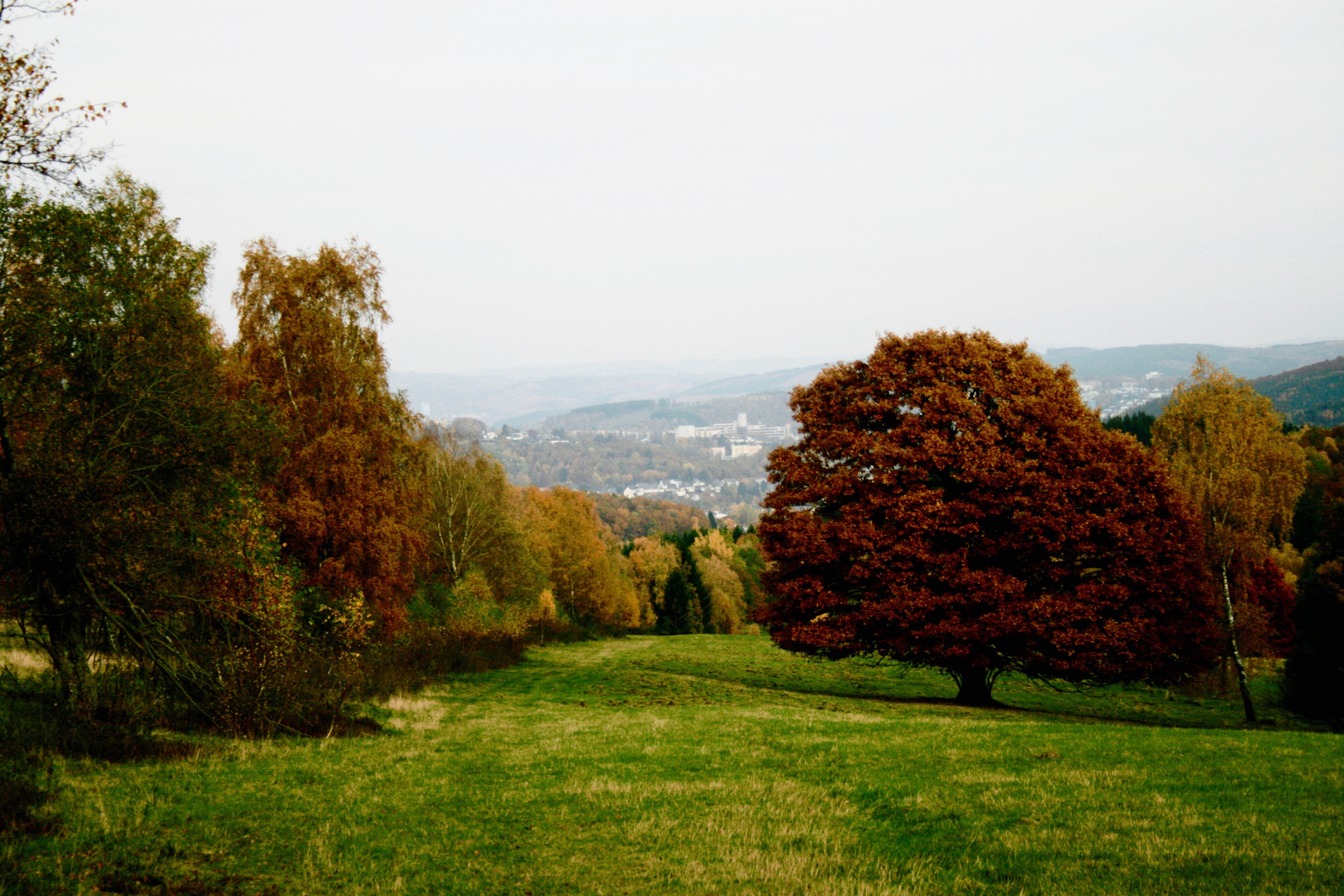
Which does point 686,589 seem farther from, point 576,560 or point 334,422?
point 334,422

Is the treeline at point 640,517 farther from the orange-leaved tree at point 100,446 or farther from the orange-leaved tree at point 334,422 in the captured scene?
the orange-leaved tree at point 100,446

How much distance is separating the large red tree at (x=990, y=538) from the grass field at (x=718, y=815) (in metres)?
5.72

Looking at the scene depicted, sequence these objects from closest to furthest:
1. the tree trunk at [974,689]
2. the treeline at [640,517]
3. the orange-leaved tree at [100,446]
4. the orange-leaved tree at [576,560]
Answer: the orange-leaved tree at [100,446]
the tree trunk at [974,689]
the orange-leaved tree at [576,560]
the treeline at [640,517]

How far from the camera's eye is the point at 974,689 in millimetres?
26531

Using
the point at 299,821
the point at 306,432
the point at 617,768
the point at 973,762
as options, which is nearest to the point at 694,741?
the point at 617,768

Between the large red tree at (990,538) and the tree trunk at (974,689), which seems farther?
the tree trunk at (974,689)

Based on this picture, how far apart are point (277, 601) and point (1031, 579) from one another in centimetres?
2235

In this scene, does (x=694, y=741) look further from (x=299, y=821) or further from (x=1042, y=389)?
(x=1042, y=389)

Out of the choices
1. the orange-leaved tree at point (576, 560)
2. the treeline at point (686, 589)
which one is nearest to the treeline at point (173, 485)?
the orange-leaved tree at point (576, 560)

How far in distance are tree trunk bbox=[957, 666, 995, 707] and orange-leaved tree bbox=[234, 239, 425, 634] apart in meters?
20.4

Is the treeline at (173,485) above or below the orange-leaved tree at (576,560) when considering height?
above

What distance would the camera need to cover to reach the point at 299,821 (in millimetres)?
9180

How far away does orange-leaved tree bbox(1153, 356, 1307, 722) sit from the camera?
27312 millimetres

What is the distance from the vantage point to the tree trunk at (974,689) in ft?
86.4
